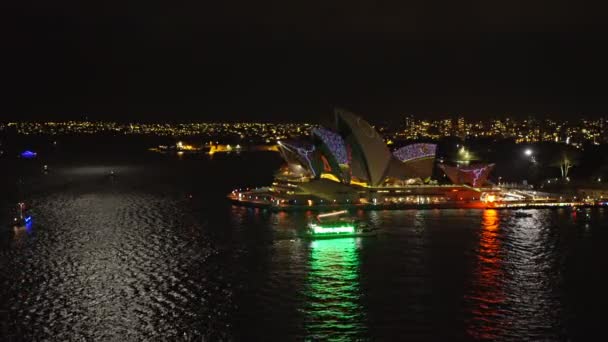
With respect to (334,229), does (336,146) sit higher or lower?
higher

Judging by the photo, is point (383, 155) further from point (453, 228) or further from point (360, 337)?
point (360, 337)

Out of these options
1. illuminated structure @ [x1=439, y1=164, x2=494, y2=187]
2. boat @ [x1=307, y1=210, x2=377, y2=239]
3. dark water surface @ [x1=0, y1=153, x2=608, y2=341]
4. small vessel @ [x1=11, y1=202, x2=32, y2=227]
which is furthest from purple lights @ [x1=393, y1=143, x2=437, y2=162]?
small vessel @ [x1=11, y1=202, x2=32, y2=227]

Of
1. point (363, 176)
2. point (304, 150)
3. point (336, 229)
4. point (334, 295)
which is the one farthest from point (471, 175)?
point (334, 295)

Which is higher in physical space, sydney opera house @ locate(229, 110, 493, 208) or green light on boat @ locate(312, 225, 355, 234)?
sydney opera house @ locate(229, 110, 493, 208)

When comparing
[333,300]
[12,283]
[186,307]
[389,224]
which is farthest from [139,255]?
[389,224]

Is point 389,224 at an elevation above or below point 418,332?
above

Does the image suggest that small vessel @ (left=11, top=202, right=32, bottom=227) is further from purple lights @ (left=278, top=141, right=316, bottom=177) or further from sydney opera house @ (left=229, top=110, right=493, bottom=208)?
purple lights @ (left=278, top=141, right=316, bottom=177)

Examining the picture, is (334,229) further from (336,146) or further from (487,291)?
(336,146)
